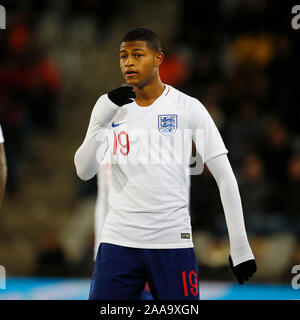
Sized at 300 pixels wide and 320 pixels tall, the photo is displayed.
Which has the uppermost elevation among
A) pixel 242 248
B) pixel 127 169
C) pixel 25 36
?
pixel 25 36

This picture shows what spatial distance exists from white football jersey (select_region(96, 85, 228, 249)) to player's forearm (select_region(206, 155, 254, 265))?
0.29 ft

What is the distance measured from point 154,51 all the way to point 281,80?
619 cm

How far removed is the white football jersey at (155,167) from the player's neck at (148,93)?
0.03 meters

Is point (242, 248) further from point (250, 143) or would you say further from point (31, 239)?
point (31, 239)

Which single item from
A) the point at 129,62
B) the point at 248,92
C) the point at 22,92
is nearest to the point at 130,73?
the point at 129,62

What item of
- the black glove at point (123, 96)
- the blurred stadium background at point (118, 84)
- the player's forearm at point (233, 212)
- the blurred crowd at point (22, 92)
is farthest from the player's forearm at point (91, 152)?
the blurred crowd at point (22, 92)

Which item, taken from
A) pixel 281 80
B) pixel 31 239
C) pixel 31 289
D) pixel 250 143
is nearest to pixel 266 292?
pixel 250 143

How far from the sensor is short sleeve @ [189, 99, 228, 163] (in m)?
4.02

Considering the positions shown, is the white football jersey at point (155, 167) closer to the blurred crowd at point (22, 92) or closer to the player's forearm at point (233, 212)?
the player's forearm at point (233, 212)

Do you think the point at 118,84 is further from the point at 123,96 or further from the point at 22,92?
the point at 123,96

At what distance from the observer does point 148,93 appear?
409 cm

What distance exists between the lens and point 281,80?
9938 millimetres

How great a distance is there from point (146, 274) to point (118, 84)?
749 centimetres
